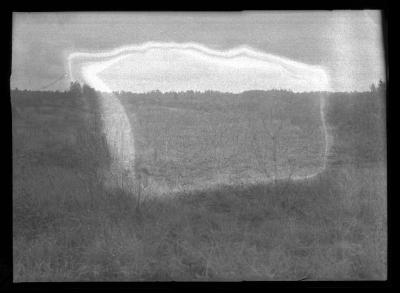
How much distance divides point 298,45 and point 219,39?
494 millimetres

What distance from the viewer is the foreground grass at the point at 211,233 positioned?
8.62 ft

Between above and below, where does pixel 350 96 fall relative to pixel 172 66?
below

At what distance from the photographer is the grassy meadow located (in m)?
2.63

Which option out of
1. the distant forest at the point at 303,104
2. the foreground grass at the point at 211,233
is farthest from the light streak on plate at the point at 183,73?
the foreground grass at the point at 211,233

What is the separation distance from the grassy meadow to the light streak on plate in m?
0.06

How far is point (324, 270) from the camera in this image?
2641mm

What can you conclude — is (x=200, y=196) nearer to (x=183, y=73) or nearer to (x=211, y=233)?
(x=211, y=233)

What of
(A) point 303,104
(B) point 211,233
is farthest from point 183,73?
(B) point 211,233

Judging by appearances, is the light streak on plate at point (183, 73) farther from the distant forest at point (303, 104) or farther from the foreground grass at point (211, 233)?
the foreground grass at point (211, 233)

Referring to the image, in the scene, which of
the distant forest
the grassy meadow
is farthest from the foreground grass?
the distant forest

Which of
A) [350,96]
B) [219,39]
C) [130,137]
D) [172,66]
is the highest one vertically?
[219,39]

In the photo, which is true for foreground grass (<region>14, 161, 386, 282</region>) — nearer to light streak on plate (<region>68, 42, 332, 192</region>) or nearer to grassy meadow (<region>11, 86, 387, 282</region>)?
grassy meadow (<region>11, 86, 387, 282</region>)

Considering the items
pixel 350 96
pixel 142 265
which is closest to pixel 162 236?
pixel 142 265

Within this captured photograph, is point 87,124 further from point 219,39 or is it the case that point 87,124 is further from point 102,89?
point 219,39
